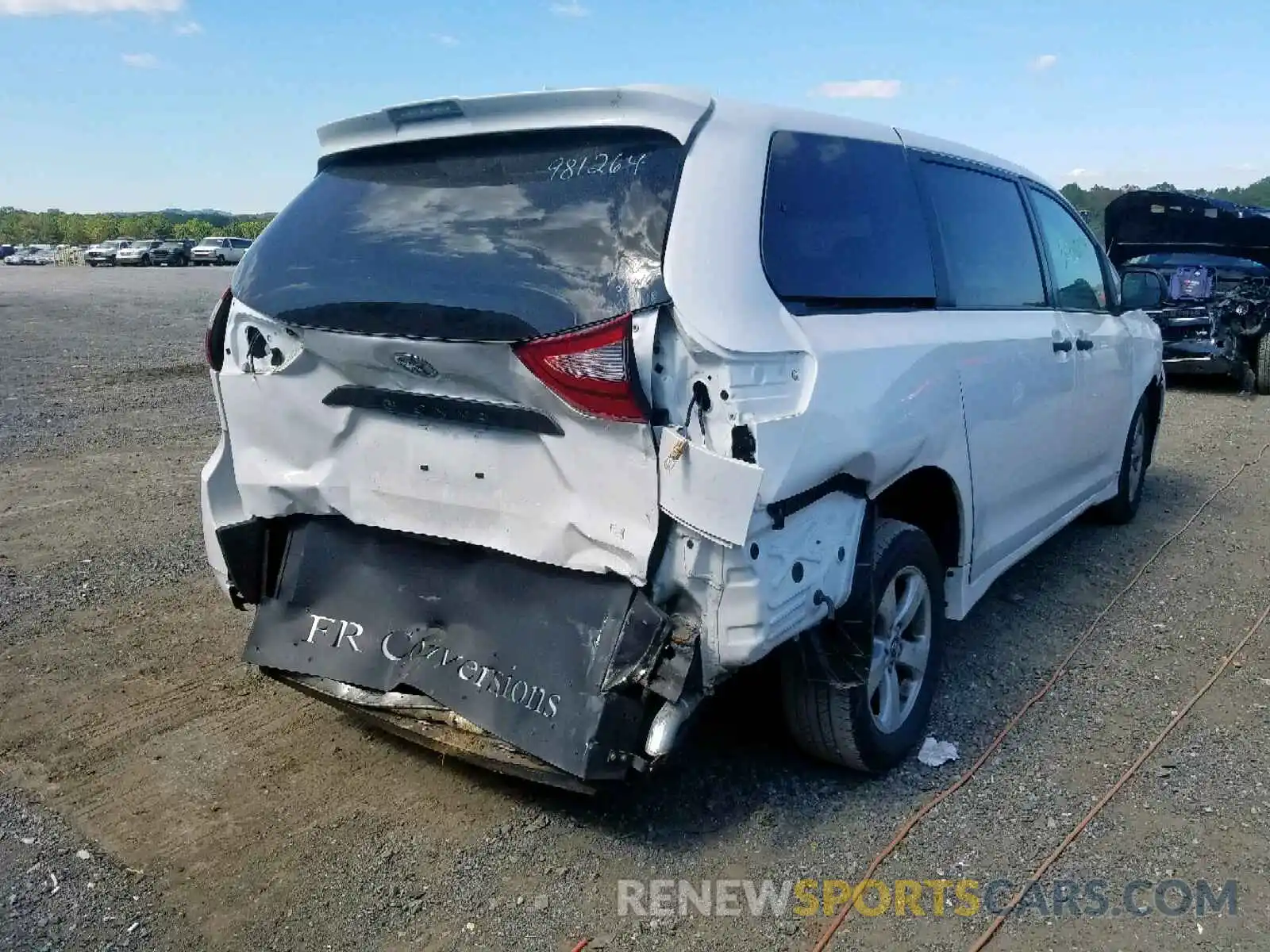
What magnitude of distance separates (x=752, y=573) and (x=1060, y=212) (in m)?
3.32

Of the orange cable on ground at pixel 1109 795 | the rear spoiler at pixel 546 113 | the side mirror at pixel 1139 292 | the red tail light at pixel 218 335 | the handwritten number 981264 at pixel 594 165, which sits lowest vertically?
the orange cable on ground at pixel 1109 795

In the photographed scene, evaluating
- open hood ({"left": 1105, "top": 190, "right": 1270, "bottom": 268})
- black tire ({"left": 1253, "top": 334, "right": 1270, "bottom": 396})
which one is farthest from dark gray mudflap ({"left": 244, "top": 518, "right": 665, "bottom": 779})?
open hood ({"left": 1105, "top": 190, "right": 1270, "bottom": 268})

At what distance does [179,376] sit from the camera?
38.4ft

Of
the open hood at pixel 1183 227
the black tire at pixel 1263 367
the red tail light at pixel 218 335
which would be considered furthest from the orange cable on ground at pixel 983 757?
the open hood at pixel 1183 227

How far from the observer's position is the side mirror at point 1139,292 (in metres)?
5.60

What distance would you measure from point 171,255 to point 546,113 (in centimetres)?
5193

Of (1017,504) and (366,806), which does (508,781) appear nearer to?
(366,806)

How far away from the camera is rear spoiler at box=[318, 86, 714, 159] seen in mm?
2799

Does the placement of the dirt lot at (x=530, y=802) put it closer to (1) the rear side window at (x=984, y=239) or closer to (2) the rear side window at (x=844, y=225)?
(2) the rear side window at (x=844, y=225)

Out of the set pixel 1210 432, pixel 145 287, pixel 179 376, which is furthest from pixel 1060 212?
pixel 145 287

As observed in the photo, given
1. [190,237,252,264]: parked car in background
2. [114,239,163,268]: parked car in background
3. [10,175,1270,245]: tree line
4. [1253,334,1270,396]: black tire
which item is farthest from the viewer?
[10,175,1270,245]: tree line

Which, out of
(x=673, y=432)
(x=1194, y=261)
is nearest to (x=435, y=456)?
(x=673, y=432)

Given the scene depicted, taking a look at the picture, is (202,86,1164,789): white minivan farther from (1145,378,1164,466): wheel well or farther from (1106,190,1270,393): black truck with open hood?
(1106,190,1270,393): black truck with open hood

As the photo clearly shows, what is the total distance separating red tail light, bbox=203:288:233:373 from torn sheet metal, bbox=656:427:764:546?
4.96 ft
